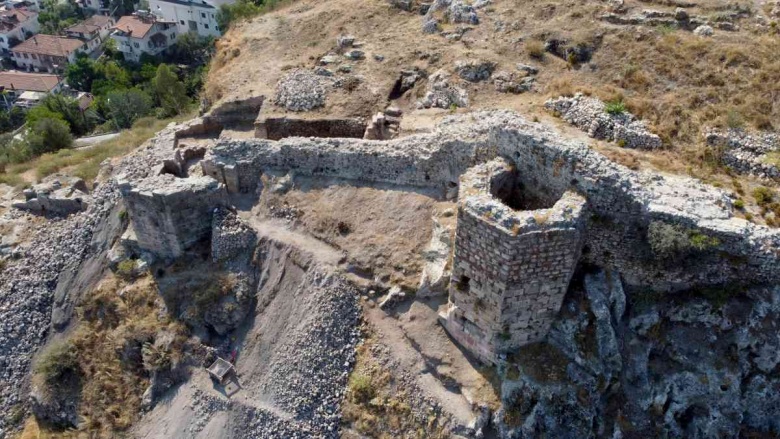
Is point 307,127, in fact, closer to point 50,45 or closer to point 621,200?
point 621,200

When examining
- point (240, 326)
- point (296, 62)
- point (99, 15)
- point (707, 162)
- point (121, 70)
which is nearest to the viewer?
point (707, 162)

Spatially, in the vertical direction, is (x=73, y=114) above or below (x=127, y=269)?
below

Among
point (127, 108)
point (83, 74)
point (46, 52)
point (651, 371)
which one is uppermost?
point (651, 371)

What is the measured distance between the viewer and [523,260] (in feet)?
45.7

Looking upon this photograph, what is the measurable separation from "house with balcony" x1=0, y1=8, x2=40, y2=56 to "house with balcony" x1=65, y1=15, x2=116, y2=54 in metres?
10.4

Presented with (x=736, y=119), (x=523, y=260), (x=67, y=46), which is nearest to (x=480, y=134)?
(x=523, y=260)

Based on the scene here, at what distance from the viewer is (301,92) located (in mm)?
26688

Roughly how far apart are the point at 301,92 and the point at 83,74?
51254 millimetres

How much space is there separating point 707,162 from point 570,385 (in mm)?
8603

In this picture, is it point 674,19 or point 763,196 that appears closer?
point 763,196

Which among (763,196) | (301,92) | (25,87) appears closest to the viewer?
(763,196)

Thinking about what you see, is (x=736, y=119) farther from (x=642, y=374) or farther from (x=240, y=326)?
(x=240, y=326)

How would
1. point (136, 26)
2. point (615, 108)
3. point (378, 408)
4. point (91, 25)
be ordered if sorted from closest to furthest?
point (378, 408) → point (615, 108) → point (136, 26) → point (91, 25)

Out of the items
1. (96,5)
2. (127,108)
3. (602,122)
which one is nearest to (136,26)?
(127,108)
